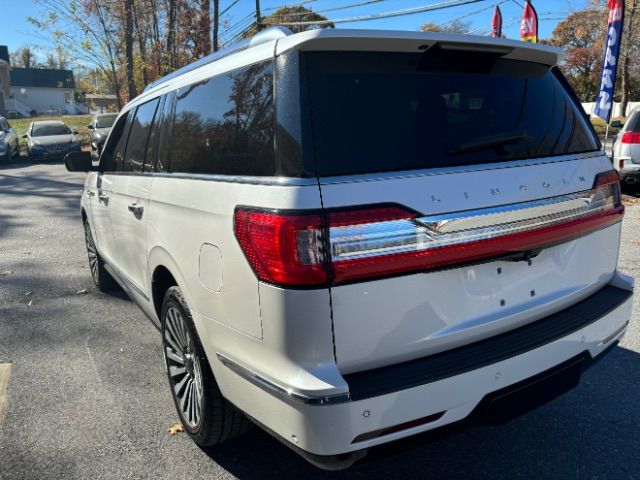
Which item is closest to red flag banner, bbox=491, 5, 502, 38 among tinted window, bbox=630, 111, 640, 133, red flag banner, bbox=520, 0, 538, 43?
red flag banner, bbox=520, 0, 538, 43

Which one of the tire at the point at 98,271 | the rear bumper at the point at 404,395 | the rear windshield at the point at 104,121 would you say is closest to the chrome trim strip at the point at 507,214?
the rear bumper at the point at 404,395

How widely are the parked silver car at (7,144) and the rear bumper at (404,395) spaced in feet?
71.0

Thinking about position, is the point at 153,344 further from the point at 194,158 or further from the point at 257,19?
the point at 257,19

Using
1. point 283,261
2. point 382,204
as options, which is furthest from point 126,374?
point 382,204

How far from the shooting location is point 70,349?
4199 mm

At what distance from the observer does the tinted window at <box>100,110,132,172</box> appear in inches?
162

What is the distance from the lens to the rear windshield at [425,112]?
2021 mm

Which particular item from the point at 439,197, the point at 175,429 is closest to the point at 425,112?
the point at 439,197

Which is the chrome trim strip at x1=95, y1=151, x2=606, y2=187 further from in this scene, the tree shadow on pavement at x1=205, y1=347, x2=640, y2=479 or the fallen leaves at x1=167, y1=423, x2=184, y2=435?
the fallen leaves at x1=167, y1=423, x2=184, y2=435

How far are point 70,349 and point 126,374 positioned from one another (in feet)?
→ 2.38

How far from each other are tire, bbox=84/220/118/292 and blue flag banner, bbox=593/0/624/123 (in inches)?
475

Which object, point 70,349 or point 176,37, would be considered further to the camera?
point 176,37

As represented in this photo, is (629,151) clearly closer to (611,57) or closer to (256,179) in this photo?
(611,57)

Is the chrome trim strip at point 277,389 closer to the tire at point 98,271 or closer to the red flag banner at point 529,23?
the tire at point 98,271
